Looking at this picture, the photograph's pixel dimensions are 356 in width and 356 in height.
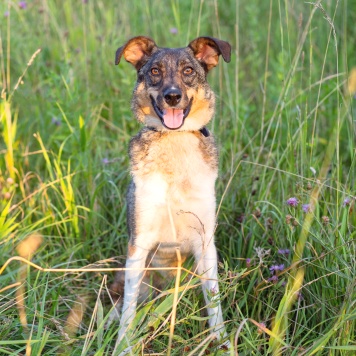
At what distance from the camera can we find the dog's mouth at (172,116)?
399 centimetres

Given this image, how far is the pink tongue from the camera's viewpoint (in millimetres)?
3992

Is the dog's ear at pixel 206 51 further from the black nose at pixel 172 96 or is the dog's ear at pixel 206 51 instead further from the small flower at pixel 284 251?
the small flower at pixel 284 251

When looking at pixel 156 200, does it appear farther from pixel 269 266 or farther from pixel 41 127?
pixel 41 127

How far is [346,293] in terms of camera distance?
343 cm

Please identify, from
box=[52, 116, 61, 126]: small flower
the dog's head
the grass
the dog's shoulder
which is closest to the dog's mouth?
the dog's head

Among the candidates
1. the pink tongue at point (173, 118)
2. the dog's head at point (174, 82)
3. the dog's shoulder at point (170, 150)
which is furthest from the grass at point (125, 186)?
the pink tongue at point (173, 118)

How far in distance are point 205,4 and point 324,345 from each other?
531cm

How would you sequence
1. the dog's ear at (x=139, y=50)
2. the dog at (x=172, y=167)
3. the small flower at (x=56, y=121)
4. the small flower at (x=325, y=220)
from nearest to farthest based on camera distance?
the small flower at (x=325, y=220) → the dog at (x=172, y=167) → the dog's ear at (x=139, y=50) → the small flower at (x=56, y=121)

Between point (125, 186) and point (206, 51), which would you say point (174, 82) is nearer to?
point (206, 51)

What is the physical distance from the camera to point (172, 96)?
3928mm

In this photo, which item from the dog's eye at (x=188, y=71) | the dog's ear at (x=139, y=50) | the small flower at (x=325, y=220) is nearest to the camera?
the small flower at (x=325, y=220)

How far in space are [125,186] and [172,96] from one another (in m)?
1.54

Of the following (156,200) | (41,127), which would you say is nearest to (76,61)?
(41,127)

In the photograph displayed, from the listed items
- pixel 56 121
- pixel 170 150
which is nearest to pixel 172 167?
pixel 170 150
